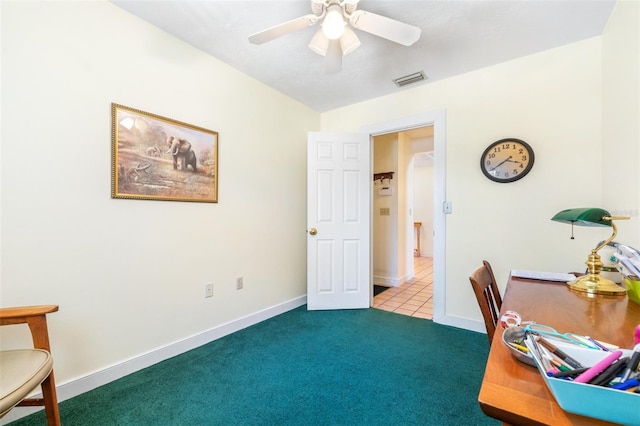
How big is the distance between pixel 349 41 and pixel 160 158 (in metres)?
1.55

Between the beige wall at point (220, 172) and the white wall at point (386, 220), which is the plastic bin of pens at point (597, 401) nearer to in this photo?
the beige wall at point (220, 172)

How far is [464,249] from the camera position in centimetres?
262

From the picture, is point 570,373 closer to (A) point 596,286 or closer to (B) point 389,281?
(A) point 596,286

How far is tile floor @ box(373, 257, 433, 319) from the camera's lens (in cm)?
306

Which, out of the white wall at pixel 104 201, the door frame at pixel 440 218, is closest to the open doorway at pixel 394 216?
the door frame at pixel 440 218

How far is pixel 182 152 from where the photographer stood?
7.10ft

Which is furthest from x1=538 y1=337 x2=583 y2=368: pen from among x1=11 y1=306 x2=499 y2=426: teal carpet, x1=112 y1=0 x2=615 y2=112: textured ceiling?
x1=112 y1=0 x2=615 y2=112: textured ceiling

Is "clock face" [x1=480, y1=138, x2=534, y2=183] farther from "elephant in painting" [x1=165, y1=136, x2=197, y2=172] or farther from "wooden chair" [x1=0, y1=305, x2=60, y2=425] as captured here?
"wooden chair" [x1=0, y1=305, x2=60, y2=425]

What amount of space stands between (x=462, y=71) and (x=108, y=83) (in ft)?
9.41

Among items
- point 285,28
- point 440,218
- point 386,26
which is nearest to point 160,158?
point 285,28

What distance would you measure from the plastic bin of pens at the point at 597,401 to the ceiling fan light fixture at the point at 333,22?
Answer: 174 centimetres

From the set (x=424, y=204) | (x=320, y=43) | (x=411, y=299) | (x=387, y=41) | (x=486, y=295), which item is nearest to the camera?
(x=486, y=295)

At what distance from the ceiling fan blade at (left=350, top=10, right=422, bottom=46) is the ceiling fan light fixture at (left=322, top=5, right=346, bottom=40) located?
0.30 feet

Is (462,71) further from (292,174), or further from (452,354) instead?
(452,354)
